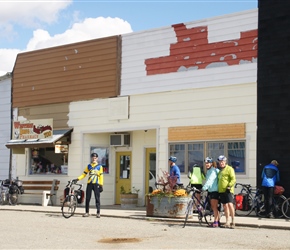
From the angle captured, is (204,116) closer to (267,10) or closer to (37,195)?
(267,10)

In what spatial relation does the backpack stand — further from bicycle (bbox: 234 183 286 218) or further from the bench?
the bench

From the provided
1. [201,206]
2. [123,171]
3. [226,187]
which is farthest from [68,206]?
[123,171]

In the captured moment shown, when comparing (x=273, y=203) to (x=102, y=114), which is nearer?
(x=273, y=203)

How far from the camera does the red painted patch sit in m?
20.0

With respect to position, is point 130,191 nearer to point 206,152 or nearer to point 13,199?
point 206,152

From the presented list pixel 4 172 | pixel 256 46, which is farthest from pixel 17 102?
pixel 256 46

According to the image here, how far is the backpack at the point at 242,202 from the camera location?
18.9 metres

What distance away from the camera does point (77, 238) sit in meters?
12.8

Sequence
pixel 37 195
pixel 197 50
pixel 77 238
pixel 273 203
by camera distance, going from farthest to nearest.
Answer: pixel 37 195, pixel 197 50, pixel 273 203, pixel 77 238

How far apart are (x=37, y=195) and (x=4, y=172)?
2714 mm

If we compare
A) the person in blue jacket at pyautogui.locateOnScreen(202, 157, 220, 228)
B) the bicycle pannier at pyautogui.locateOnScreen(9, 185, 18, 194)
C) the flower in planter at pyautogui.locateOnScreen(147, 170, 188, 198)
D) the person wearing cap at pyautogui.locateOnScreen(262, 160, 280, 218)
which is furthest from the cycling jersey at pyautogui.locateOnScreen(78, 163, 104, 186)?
the bicycle pannier at pyautogui.locateOnScreen(9, 185, 18, 194)

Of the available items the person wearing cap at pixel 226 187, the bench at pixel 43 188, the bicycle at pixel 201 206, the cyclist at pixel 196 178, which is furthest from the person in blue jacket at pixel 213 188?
the bench at pixel 43 188

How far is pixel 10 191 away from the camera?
82.4ft

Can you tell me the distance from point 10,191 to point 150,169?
19.1 ft
